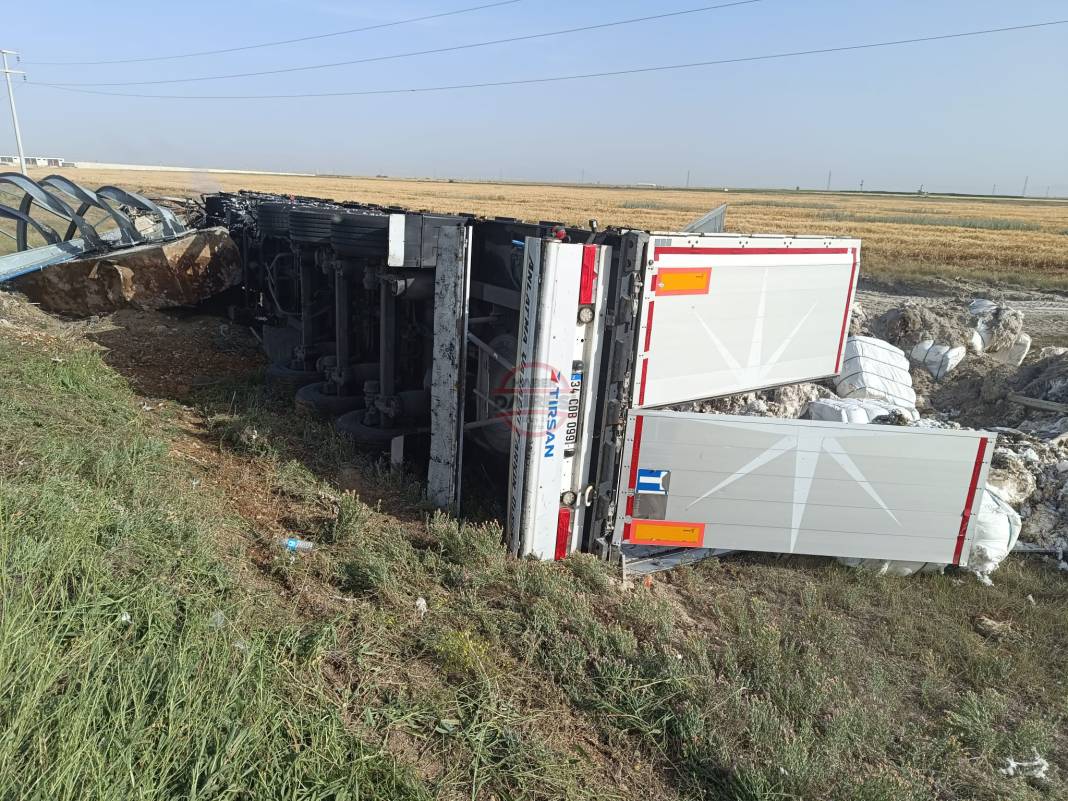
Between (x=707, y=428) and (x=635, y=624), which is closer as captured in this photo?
(x=635, y=624)

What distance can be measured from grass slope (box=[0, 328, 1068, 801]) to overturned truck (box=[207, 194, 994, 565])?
320 mm

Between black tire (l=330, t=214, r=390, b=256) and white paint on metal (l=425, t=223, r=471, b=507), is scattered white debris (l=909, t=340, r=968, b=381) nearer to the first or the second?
white paint on metal (l=425, t=223, r=471, b=507)

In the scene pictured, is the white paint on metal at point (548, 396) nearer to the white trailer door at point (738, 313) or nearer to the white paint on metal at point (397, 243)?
the white trailer door at point (738, 313)

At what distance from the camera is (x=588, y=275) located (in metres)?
3.86

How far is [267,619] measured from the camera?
3.05 metres

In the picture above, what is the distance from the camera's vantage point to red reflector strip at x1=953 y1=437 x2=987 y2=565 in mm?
4277

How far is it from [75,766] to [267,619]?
1.07 meters

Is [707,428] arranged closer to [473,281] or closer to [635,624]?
[635,624]

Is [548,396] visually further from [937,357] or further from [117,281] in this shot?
[117,281]

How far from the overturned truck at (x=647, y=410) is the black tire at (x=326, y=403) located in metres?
1.43

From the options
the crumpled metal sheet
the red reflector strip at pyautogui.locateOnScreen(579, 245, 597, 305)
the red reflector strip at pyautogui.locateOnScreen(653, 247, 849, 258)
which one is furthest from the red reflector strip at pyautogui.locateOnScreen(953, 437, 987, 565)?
the crumpled metal sheet

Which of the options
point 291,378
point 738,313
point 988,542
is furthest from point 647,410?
point 291,378

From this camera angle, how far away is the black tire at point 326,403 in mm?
6191

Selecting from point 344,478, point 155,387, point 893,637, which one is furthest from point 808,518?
point 155,387
